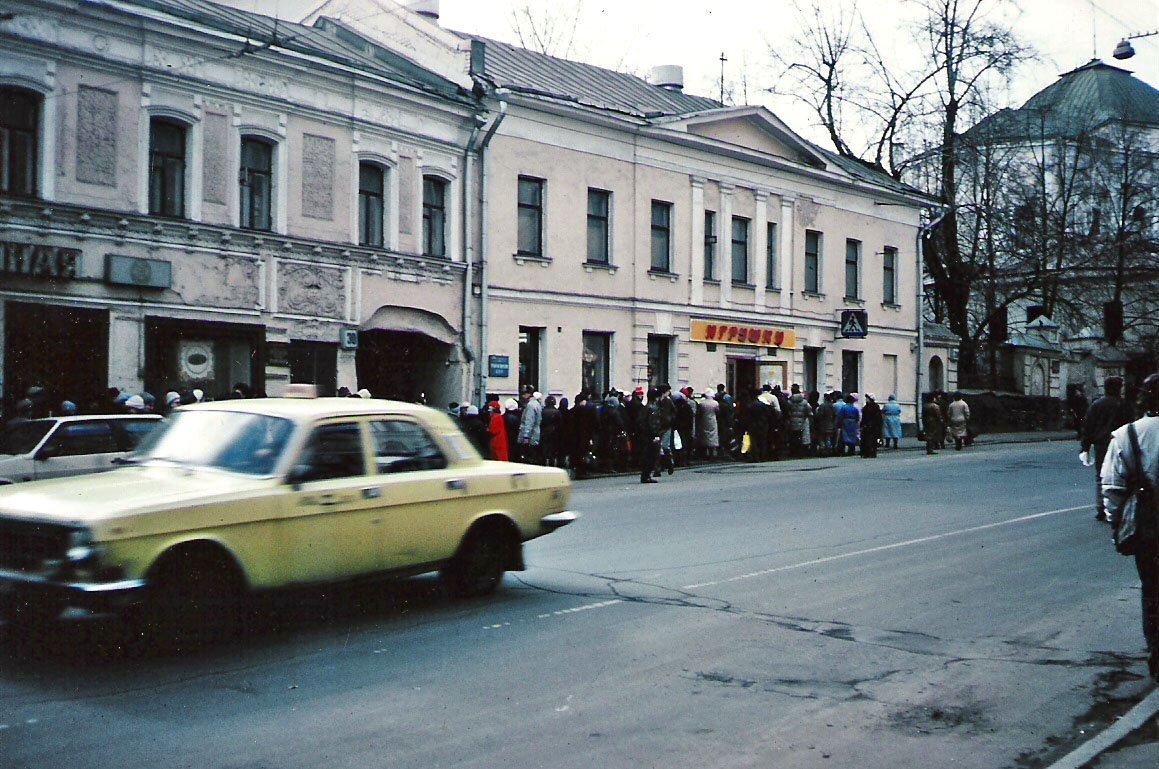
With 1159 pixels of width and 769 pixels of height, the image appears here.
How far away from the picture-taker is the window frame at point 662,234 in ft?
100

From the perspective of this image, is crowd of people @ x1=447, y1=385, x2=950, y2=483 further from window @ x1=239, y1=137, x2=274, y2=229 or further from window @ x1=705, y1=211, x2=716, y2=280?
window @ x1=239, y1=137, x2=274, y2=229

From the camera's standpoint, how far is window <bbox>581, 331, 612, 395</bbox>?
28.8 metres

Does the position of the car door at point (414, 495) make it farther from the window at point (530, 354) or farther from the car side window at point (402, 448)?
the window at point (530, 354)

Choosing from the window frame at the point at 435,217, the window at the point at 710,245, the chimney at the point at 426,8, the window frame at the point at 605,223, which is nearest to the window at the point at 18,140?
the window frame at the point at 435,217

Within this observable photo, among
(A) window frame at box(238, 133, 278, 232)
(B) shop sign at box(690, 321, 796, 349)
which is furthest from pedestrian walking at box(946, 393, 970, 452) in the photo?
(A) window frame at box(238, 133, 278, 232)

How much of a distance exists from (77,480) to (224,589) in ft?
4.27

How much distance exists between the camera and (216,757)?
5145 millimetres

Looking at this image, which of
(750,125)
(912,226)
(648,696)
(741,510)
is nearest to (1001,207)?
(912,226)

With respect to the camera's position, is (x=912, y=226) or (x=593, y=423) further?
(x=912, y=226)

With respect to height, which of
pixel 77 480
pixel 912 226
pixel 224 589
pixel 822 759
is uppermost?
pixel 912 226

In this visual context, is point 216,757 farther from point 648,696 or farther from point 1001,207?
point 1001,207

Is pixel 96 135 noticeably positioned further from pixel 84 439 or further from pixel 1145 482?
pixel 1145 482

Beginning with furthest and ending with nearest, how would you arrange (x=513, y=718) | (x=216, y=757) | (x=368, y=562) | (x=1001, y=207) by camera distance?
(x=1001, y=207), (x=368, y=562), (x=513, y=718), (x=216, y=757)

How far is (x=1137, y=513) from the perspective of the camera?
6.42 meters
